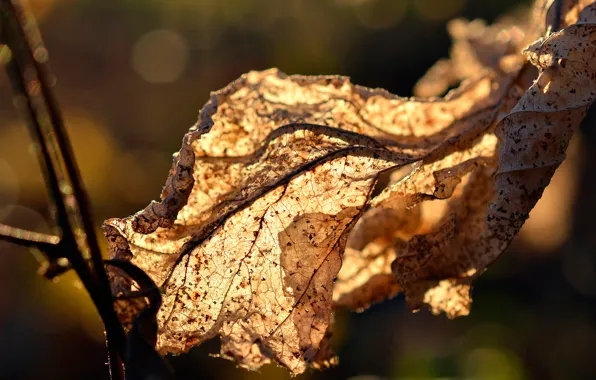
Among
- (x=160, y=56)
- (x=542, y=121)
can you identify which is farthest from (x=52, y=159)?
(x=160, y=56)

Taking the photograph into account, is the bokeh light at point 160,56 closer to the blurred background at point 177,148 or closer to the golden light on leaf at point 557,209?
the blurred background at point 177,148

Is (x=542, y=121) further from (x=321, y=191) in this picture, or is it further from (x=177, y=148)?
(x=177, y=148)

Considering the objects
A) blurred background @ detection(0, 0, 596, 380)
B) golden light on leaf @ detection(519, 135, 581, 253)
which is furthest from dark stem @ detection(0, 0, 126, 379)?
golden light on leaf @ detection(519, 135, 581, 253)

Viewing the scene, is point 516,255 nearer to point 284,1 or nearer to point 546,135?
point 546,135

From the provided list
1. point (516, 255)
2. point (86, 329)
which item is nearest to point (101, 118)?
point (86, 329)

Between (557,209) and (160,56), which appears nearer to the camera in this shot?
(557,209)

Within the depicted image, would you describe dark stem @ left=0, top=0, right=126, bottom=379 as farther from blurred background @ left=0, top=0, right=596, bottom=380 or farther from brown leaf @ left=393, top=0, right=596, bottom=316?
brown leaf @ left=393, top=0, right=596, bottom=316

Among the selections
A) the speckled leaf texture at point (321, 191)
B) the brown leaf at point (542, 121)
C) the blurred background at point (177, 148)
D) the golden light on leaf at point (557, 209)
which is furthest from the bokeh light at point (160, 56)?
the brown leaf at point (542, 121)

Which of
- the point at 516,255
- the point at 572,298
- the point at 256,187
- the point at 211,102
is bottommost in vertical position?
the point at 256,187
